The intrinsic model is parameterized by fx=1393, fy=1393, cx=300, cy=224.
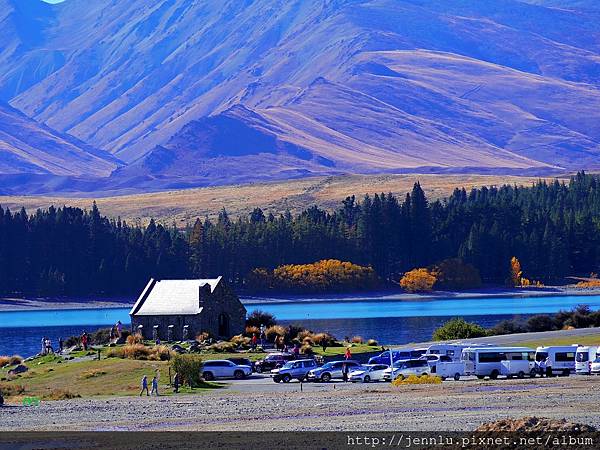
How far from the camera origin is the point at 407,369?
56.2 m

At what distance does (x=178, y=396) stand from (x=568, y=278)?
445 ft

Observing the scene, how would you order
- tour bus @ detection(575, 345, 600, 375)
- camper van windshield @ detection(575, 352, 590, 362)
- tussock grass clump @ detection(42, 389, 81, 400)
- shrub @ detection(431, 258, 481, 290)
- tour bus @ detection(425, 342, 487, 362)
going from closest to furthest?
tussock grass clump @ detection(42, 389, 81, 400) → tour bus @ detection(575, 345, 600, 375) → camper van windshield @ detection(575, 352, 590, 362) → tour bus @ detection(425, 342, 487, 362) → shrub @ detection(431, 258, 481, 290)

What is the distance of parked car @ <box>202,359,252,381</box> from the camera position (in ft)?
197

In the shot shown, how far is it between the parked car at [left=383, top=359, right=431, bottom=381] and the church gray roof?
26.4 metres

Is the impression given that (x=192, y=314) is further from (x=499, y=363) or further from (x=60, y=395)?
(x=499, y=363)

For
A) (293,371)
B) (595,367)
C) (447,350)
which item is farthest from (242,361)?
(595,367)

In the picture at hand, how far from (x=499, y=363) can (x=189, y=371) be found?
12.3 m

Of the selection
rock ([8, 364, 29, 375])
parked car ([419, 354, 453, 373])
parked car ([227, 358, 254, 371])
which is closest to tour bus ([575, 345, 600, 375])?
parked car ([419, 354, 453, 373])

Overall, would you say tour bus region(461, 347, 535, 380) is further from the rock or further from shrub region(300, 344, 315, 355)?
the rock

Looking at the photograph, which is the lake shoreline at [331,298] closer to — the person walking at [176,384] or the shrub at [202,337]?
the shrub at [202,337]

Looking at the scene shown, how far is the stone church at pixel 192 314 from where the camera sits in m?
81.6

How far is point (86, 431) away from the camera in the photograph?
127 ft

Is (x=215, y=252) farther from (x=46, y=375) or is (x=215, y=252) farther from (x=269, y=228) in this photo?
(x=46, y=375)

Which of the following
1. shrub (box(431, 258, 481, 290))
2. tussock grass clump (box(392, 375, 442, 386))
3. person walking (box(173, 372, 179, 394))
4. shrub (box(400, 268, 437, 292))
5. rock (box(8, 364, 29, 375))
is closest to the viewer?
tussock grass clump (box(392, 375, 442, 386))
